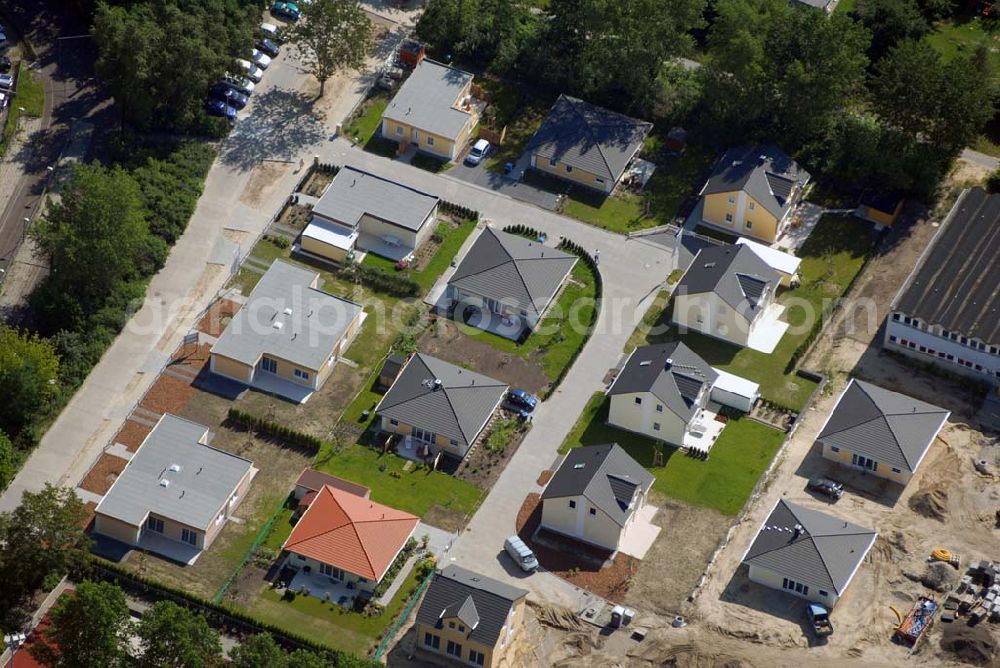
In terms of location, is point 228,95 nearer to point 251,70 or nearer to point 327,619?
point 251,70

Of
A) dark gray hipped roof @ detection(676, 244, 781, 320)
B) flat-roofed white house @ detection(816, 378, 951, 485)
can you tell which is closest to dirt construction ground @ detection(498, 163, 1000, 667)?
flat-roofed white house @ detection(816, 378, 951, 485)

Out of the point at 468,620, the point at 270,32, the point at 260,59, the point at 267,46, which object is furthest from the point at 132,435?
the point at 270,32

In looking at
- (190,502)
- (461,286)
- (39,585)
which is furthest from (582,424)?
(39,585)

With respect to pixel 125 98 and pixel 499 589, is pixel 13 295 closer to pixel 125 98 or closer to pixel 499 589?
pixel 125 98

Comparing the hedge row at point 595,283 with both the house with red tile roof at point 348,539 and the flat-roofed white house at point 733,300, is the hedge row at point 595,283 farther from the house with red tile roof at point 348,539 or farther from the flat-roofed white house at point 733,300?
the house with red tile roof at point 348,539

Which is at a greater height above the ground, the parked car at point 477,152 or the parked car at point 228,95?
the parked car at point 477,152

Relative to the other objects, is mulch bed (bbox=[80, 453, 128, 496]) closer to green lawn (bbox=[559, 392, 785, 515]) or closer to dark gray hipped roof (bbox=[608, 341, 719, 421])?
green lawn (bbox=[559, 392, 785, 515])

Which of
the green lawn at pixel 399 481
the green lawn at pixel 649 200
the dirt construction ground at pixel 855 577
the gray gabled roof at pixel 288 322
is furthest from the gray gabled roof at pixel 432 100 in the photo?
the dirt construction ground at pixel 855 577
